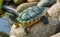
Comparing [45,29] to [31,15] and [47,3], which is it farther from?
[47,3]

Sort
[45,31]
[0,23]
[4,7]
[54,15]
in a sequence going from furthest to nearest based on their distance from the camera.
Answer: [4,7]
[0,23]
[54,15]
[45,31]

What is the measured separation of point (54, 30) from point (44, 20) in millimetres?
115

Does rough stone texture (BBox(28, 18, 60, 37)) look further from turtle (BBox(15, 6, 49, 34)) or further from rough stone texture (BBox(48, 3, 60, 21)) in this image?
rough stone texture (BBox(48, 3, 60, 21))

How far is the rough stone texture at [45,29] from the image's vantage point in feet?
4.52

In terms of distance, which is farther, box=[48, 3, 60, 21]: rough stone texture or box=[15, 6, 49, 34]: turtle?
box=[48, 3, 60, 21]: rough stone texture

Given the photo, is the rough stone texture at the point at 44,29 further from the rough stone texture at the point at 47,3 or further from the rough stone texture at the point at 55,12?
the rough stone texture at the point at 47,3

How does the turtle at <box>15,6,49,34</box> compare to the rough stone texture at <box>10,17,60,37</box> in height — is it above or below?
above

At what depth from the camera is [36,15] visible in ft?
4.77

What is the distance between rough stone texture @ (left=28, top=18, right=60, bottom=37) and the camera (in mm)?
1379

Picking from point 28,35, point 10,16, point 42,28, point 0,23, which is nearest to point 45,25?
point 42,28

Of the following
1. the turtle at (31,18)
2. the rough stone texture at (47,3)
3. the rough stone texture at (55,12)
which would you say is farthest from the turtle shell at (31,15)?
the rough stone texture at (47,3)

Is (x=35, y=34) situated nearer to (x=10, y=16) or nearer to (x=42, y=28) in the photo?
(x=42, y=28)

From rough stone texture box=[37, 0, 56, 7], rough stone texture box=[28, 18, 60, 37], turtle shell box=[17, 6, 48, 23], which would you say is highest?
turtle shell box=[17, 6, 48, 23]

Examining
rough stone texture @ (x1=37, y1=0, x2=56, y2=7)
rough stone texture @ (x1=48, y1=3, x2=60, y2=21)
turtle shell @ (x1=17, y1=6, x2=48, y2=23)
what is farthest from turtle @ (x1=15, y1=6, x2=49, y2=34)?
rough stone texture @ (x1=37, y1=0, x2=56, y2=7)
